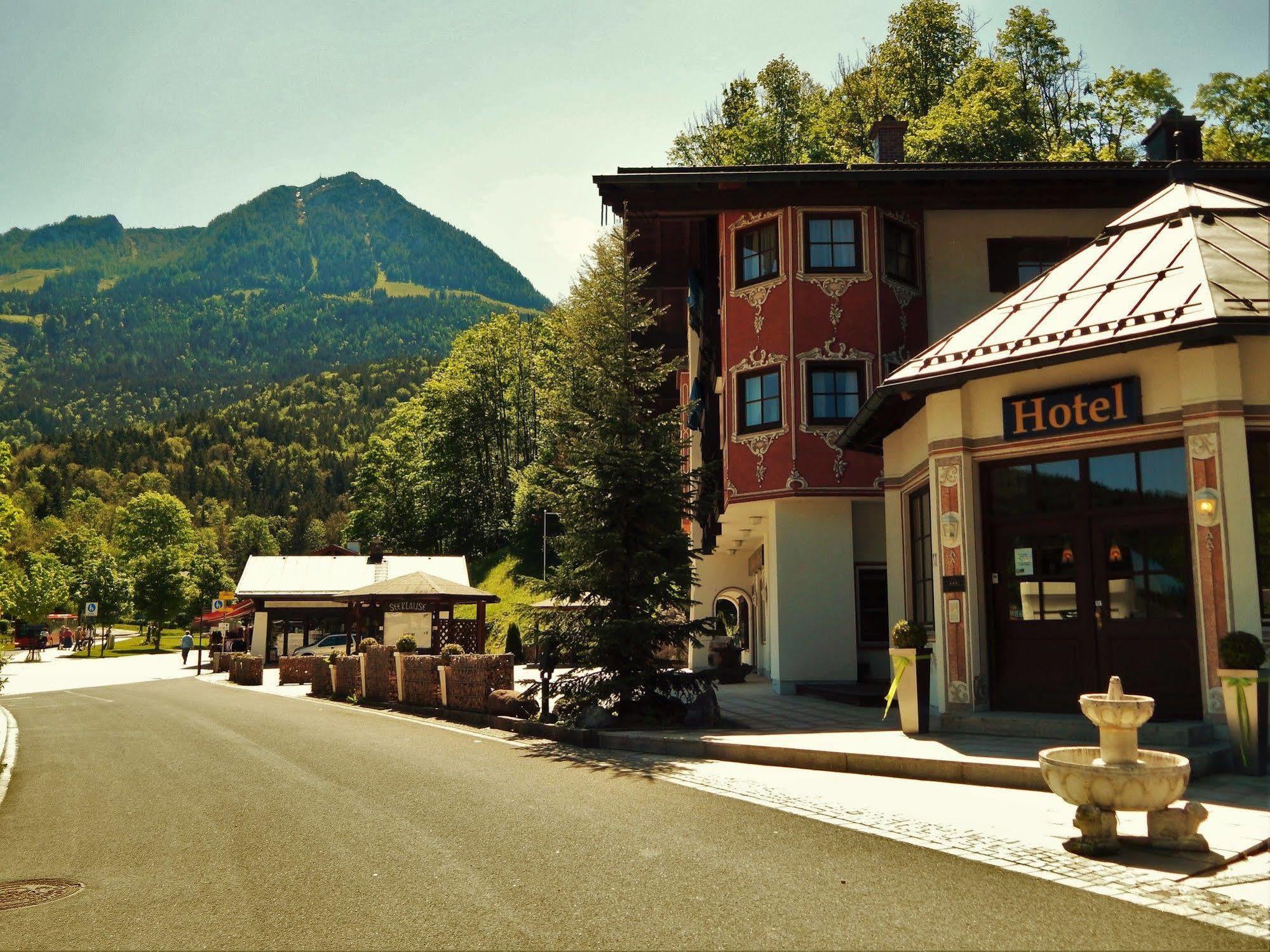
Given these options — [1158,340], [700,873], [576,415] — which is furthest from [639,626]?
[700,873]

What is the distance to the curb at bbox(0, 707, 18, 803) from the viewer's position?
12.9 metres

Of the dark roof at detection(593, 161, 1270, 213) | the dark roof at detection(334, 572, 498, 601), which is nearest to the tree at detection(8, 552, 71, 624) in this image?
the dark roof at detection(334, 572, 498, 601)

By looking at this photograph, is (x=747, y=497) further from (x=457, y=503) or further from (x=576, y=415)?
(x=457, y=503)

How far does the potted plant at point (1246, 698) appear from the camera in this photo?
10.2m

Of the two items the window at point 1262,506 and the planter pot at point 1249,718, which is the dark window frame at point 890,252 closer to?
the window at point 1262,506

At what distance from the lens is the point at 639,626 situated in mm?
16125

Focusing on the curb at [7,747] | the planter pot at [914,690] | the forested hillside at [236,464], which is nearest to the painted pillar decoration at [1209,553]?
the planter pot at [914,690]

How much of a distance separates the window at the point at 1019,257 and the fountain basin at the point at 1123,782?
17.3 meters

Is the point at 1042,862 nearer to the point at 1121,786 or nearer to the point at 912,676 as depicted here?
the point at 1121,786

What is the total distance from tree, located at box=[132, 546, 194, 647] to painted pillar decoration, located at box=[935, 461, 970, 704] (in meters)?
71.7

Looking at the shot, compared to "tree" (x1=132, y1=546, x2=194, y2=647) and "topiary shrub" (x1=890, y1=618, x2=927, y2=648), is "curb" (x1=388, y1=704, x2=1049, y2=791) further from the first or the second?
"tree" (x1=132, y1=546, x2=194, y2=647)

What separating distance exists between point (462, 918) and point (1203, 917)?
4.00 m

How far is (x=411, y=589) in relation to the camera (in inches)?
1212

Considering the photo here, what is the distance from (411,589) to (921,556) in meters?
18.0
